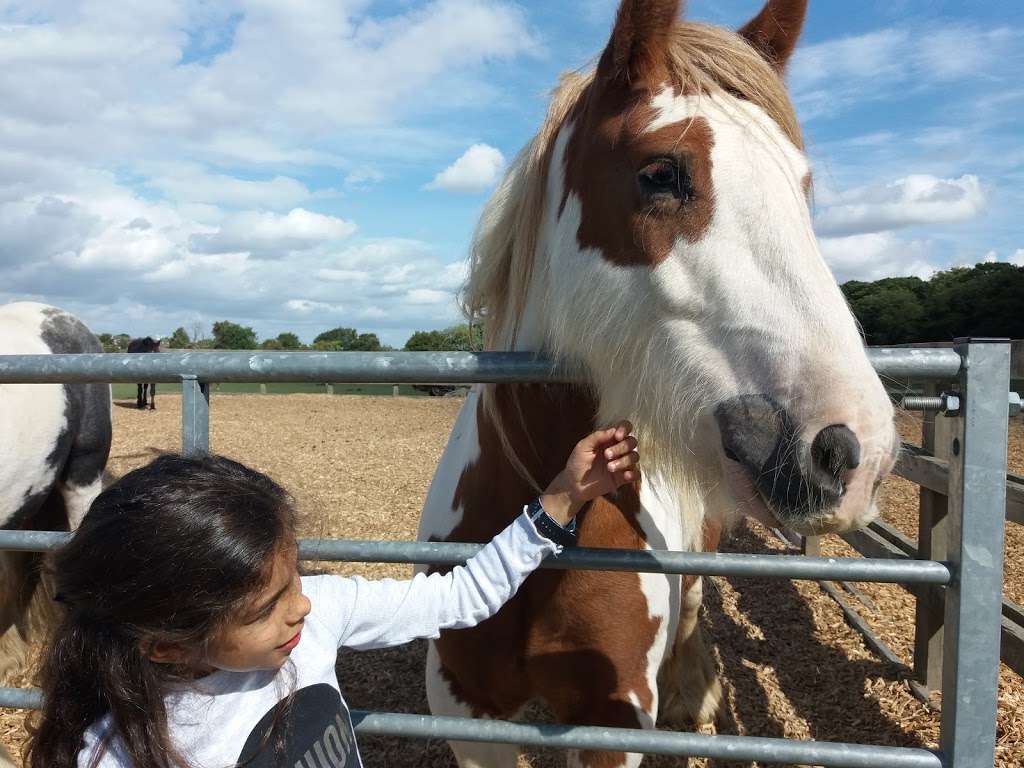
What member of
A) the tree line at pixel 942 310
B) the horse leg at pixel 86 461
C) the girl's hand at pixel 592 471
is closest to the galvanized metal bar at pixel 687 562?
the girl's hand at pixel 592 471

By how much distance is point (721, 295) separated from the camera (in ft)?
4.30

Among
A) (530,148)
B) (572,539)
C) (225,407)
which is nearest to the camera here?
(572,539)

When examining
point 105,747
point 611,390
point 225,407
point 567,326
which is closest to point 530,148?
point 567,326

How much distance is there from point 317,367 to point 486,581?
0.57 metres

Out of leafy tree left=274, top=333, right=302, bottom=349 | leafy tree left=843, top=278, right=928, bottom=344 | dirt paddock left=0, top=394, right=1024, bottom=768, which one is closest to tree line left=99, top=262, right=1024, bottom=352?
leafy tree left=843, top=278, right=928, bottom=344

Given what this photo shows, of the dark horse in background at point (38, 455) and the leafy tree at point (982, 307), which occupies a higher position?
the leafy tree at point (982, 307)

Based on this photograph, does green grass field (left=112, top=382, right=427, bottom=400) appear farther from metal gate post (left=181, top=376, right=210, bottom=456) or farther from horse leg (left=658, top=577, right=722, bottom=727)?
metal gate post (left=181, top=376, right=210, bottom=456)

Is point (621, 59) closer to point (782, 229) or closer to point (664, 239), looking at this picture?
point (664, 239)

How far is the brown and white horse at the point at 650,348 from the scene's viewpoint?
119 centimetres

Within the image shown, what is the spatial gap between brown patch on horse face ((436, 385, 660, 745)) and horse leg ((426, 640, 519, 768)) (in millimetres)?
148

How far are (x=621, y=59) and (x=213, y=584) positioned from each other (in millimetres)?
1327

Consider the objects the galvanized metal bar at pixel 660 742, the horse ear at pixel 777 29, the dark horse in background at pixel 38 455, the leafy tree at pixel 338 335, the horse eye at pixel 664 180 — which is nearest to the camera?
the galvanized metal bar at pixel 660 742

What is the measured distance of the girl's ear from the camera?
1136mm

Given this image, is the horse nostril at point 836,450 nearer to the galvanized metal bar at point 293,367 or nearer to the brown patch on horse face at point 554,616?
the galvanized metal bar at point 293,367
